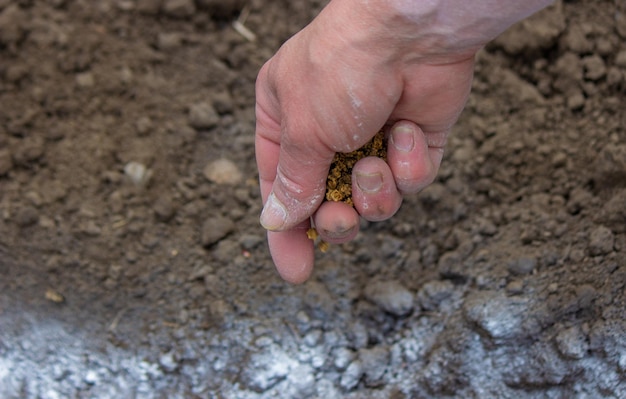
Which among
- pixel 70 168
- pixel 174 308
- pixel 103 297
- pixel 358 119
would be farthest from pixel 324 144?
pixel 70 168

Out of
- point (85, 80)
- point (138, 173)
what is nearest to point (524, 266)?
point (138, 173)

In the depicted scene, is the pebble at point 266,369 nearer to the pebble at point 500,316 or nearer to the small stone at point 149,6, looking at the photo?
the pebble at point 500,316

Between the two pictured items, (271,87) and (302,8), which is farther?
(302,8)

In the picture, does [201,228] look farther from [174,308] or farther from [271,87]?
[271,87]

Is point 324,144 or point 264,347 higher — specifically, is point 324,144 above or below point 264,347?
above

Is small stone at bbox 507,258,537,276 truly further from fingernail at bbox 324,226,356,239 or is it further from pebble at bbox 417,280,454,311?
fingernail at bbox 324,226,356,239

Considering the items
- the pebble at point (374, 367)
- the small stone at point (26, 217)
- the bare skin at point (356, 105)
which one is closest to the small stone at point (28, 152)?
the small stone at point (26, 217)

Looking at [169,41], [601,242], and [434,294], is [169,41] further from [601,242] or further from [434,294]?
[601,242]

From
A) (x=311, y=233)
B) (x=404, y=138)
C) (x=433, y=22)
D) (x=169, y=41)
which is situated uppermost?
(x=433, y=22)
